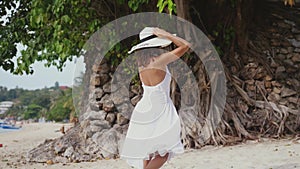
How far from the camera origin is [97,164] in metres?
5.13

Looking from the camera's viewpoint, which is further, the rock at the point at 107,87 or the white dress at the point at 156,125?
the rock at the point at 107,87

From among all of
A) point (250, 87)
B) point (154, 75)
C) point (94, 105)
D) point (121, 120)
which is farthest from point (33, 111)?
point (154, 75)

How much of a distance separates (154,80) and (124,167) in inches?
89.6

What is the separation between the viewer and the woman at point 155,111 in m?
2.56

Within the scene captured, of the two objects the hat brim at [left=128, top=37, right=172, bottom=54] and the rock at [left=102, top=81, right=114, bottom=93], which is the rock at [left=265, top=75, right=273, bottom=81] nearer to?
the rock at [left=102, top=81, right=114, bottom=93]

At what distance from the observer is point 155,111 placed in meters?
2.56

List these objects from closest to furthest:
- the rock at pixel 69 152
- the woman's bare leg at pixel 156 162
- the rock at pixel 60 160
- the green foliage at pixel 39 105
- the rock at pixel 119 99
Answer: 1. the woman's bare leg at pixel 156 162
2. the rock at pixel 60 160
3. the rock at pixel 69 152
4. the rock at pixel 119 99
5. the green foliage at pixel 39 105

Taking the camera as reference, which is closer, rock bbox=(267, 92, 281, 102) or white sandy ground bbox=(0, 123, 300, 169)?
white sandy ground bbox=(0, 123, 300, 169)

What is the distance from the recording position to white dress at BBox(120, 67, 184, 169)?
2.56m

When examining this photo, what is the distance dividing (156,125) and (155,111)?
0.28ft

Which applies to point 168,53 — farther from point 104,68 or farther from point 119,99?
point 104,68

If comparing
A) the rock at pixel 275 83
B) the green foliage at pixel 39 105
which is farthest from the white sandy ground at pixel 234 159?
the green foliage at pixel 39 105

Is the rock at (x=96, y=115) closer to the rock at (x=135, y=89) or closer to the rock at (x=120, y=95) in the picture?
the rock at (x=120, y=95)

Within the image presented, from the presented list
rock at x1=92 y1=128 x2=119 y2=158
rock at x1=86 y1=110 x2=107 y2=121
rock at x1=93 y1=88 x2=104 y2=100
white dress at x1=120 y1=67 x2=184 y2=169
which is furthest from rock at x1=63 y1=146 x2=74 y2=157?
white dress at x1=120 y1=67 x2=184 y2=169
